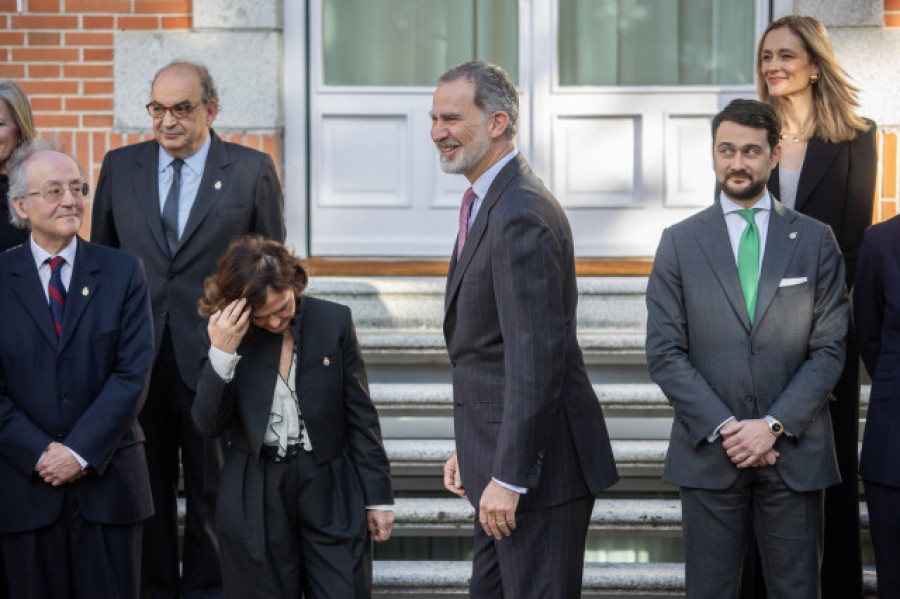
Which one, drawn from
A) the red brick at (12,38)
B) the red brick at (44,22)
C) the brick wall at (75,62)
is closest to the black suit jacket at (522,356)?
the brick wall at (75,62)

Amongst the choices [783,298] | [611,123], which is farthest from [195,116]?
[611,123]

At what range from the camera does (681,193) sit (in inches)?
255

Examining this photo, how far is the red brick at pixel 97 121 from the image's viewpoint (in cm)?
609

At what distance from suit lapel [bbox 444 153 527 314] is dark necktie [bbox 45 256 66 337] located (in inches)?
53.2

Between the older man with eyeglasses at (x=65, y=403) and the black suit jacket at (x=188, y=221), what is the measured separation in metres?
0.45

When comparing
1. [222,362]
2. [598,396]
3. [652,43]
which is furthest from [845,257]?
[652,43]

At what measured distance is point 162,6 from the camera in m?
6.07

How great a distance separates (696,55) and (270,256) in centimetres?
352

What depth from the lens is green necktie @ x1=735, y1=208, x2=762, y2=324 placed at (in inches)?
153

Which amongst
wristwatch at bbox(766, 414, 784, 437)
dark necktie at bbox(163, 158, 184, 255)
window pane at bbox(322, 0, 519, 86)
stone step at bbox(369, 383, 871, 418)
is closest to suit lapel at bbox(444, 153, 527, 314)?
wristwatch at bbox(766, 414, 784, 437)

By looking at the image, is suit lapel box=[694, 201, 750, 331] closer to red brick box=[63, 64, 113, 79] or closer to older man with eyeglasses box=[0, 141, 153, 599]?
older man with eyeglasses box=[0, 141, 153, 599]

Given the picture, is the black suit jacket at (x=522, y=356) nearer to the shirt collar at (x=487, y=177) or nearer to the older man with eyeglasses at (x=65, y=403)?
the shirt collar at (x=487, y=177)

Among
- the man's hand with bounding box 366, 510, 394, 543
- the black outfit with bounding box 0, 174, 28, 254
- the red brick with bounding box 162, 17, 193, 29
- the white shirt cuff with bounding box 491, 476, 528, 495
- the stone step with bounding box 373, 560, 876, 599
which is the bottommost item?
the stone step with bounding box 373, 560, 876, 599

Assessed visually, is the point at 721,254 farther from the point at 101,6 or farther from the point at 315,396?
the point at 101,6
